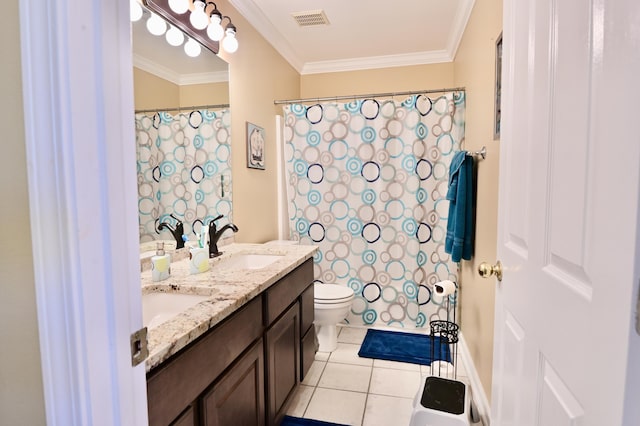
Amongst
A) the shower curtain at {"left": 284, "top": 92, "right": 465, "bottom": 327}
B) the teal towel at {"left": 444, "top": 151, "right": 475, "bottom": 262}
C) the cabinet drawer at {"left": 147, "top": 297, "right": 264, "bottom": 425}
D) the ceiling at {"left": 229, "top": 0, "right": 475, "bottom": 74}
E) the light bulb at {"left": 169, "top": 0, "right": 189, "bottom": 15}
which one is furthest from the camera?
the shower curtain at {"left": 284, "top": 92, "right": 465, "bottom": 327}

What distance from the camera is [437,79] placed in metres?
3.31

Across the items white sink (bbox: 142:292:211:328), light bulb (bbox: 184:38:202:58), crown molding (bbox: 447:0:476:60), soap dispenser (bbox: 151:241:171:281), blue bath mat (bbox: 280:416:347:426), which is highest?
crown molding (bbox: 447:0:476:60)

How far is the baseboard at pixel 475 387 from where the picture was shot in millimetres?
1755

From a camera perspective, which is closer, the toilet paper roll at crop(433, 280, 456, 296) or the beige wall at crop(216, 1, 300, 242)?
the toilet paper roll at crop(433, 280, 456, 296)

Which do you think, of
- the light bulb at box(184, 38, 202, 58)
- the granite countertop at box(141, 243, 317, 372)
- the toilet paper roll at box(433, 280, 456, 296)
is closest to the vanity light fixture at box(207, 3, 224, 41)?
the light bulb at box(184, 38, 202, 58)

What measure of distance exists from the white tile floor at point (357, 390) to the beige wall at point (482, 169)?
39cm

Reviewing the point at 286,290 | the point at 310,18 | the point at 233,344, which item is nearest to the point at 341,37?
the point at 310,18

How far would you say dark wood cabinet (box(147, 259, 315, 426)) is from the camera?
91 cm

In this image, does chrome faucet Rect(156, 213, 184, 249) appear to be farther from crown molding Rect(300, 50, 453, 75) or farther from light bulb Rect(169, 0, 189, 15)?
crown molding Rect(300, 50, 453, 75)

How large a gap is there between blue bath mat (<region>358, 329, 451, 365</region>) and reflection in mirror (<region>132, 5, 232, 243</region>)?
1.46m
